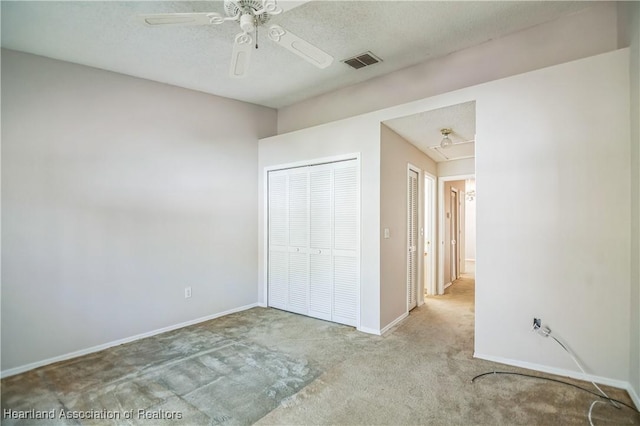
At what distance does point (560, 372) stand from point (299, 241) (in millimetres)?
2877

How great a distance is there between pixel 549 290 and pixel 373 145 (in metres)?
2.06

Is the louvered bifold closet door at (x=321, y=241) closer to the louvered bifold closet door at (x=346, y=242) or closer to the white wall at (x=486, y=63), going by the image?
the louvered bifold closet door at (x=346, y=242)

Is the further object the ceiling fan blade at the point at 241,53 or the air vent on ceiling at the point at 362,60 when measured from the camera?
the air vent on ceiling at the point at 362,60

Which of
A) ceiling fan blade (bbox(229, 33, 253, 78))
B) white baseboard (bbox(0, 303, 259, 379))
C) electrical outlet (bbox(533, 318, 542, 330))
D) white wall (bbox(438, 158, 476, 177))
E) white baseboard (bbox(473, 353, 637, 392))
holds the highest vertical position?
ceiling fan blade (bbox(229, 33, 253, 78))

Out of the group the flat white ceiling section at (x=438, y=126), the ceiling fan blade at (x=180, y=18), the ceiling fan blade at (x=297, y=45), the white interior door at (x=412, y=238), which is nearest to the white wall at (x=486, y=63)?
the flat white ceiling section at (x=438, y=126)

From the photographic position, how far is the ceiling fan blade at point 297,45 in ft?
6.22

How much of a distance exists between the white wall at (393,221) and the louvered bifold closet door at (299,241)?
104 cm

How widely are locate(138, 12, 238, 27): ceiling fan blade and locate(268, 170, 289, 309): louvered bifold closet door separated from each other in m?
2.48

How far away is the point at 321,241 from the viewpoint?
3.94 metres

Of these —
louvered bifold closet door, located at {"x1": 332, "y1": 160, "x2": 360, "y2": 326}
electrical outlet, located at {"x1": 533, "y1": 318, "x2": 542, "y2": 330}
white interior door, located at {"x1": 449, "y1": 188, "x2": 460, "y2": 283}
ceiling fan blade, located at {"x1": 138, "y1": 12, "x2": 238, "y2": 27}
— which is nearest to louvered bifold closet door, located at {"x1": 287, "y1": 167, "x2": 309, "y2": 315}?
louvered bifold closet door, located at {"x1": 332, "y1": 160, "x2": 360, "y2": 326}

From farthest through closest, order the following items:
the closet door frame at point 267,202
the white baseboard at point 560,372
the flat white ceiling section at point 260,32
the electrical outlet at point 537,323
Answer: the closet door frame at point 267,202, the electrical outlet at point 537,323, the flat white ceiling section at point 260,32, the white baseboard at point 560,372

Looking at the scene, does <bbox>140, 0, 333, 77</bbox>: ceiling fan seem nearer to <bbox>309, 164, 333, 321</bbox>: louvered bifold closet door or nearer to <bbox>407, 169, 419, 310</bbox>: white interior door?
<bbox>309, 164, 333, 321</bbox>: louvered bifold closet door

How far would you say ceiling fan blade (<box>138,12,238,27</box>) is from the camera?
1765 millimetres

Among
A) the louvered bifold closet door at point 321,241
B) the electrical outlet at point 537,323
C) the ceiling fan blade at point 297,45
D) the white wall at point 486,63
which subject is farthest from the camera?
the louvered bifold closet door at point 321,241
